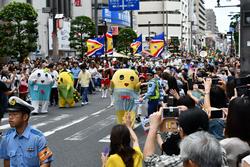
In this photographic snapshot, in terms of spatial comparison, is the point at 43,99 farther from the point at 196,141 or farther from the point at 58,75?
the point at 196,141

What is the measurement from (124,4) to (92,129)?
19175mm

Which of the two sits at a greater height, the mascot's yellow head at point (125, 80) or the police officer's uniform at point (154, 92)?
the mascot's yellow head at point (125, 80)

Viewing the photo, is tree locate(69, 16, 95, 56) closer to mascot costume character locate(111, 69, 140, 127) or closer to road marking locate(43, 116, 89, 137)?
road marking locate(43, 116, 89, 137)

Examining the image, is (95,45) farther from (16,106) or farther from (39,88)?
(16,106)

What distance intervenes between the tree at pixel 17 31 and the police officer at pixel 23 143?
97.9ft

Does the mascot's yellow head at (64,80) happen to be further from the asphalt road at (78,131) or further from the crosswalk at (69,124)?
the crosswalk at (69,124)

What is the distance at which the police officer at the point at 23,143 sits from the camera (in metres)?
4.58

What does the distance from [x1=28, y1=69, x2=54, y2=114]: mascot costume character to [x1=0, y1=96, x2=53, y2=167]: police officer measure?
12.8 m

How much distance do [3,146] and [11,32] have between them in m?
30.8

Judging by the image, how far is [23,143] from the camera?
459 cm

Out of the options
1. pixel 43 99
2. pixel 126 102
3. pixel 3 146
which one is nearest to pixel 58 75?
pixel 43 99

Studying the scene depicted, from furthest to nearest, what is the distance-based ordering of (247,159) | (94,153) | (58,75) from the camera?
(58,75) < (94,153) < (247,159)

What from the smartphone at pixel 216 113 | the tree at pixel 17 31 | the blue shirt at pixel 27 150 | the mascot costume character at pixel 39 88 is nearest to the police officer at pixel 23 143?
the blue shirt at pixel 27 150

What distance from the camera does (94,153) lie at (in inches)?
401
